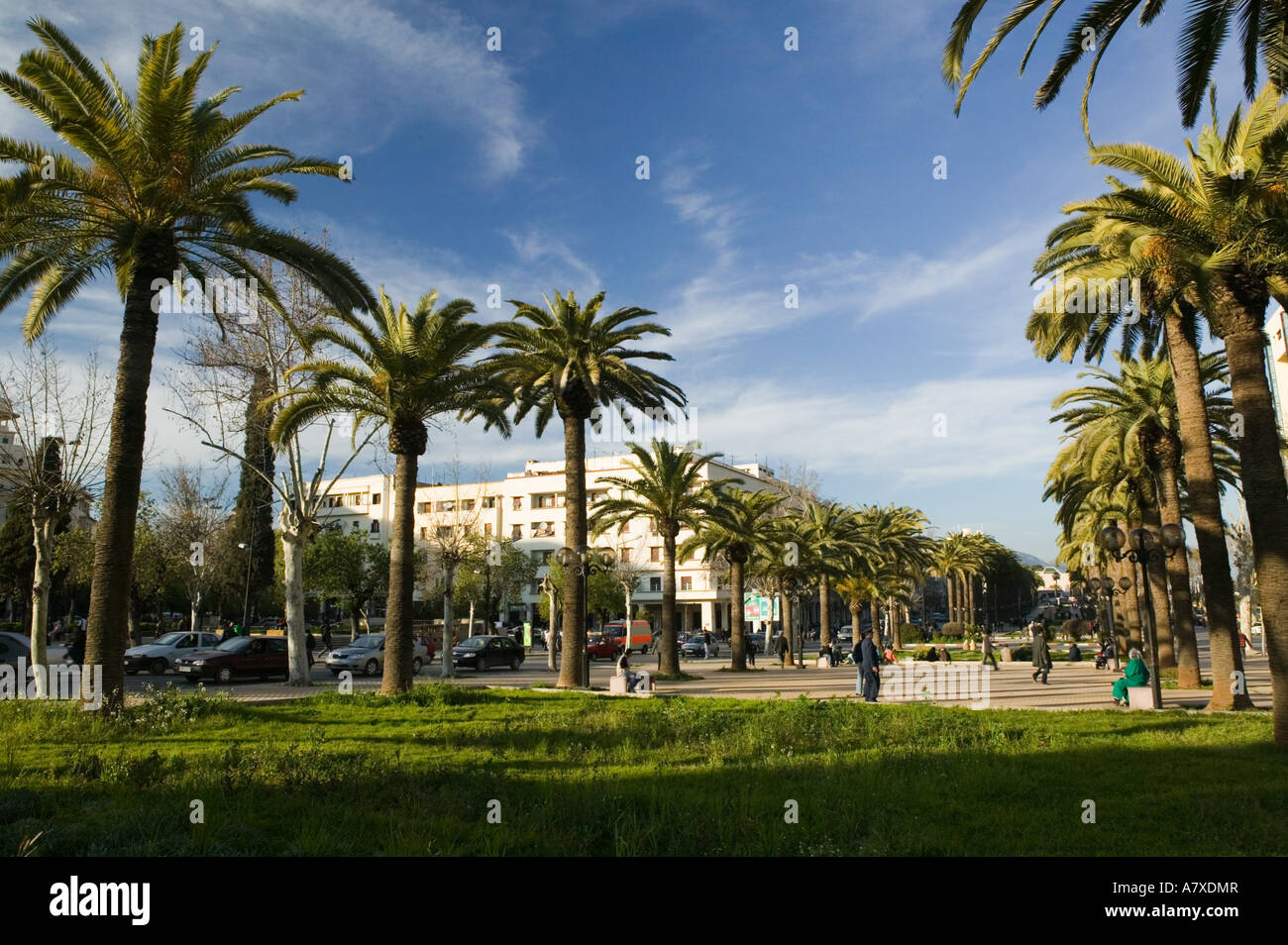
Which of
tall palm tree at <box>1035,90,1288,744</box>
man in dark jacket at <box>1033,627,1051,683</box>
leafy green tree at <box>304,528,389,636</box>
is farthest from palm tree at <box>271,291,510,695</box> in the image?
leafy green tree at <box>304,528,389,636</box>

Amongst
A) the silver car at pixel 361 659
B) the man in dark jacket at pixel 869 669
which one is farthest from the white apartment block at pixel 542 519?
the man in dark jacket at pixel 869 669

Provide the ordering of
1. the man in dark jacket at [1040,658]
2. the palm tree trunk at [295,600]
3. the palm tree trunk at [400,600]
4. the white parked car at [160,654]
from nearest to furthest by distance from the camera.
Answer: the palm tree trunk at [400,600] → the palm tree trunk at [295,600] → the man in dark jacket at [1040,658] → the white parked car at [160,654]

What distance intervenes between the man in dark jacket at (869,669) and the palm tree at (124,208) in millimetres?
14427

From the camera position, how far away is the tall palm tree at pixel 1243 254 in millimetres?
A: 12734

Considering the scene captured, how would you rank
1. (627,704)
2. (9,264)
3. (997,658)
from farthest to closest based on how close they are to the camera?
(997,658) < (627,704) < (9,264)

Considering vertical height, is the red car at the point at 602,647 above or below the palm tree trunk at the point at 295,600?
below

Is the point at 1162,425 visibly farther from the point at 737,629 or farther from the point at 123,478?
the point at 123,478

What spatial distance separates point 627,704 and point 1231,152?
49.9 feet

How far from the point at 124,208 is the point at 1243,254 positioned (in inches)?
716

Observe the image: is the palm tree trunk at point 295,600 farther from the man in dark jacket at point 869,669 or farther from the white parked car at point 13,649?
the man in dark jacket at point 869,669

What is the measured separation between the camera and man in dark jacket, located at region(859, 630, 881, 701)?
20.5 m
